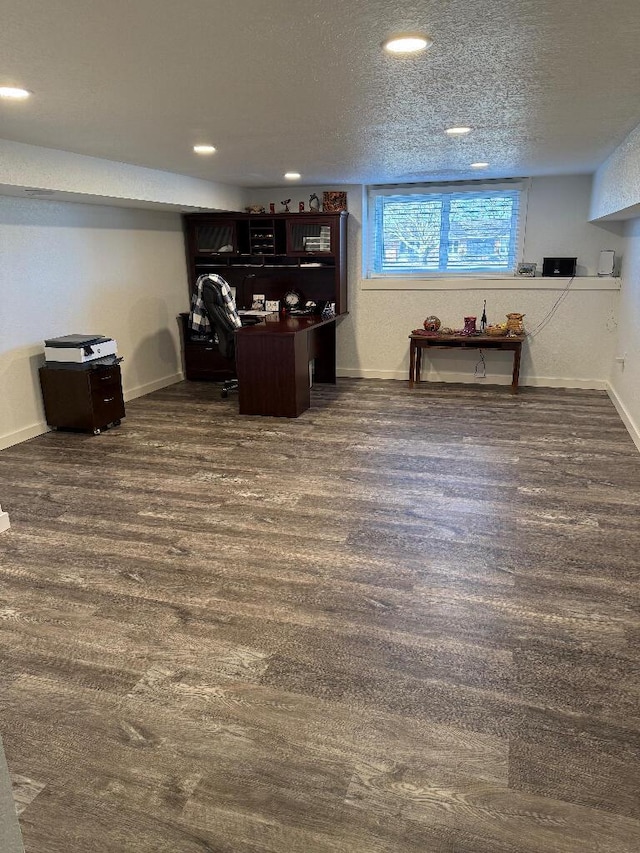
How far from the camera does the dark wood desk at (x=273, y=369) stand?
5285 mm

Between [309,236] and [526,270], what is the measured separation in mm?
2326

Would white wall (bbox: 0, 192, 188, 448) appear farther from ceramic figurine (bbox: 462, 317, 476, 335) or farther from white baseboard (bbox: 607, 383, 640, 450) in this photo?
white baseboard (bbox: 607, 383, 640, 450)

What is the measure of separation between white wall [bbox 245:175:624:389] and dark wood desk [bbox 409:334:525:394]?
1.15ft

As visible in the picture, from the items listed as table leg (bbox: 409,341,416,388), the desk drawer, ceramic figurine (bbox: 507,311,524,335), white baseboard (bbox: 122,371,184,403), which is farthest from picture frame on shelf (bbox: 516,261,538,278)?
white baseboard (bbox: 122,371,184,403)

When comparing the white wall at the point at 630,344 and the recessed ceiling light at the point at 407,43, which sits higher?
the recessed ceiling light at the point at 407,43

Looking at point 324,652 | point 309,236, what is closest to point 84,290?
point 309,236

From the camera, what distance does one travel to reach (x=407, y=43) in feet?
6.26

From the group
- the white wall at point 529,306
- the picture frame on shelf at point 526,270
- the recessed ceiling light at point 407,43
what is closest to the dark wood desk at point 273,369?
the white wall at point 529,306

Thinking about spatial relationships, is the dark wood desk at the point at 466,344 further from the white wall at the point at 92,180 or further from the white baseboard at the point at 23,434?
the white baseboard at the point at 23,434

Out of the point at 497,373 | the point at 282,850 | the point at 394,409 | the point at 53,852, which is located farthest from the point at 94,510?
the point at 497,373

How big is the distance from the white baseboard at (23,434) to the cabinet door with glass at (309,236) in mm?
3121

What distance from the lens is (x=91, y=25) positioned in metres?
1.73

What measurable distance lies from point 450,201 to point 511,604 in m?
5.12

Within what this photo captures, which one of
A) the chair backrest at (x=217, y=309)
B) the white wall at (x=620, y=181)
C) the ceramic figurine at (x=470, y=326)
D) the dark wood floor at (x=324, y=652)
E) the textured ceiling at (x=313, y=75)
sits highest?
the textured ceiling at (x=313, y=75)
